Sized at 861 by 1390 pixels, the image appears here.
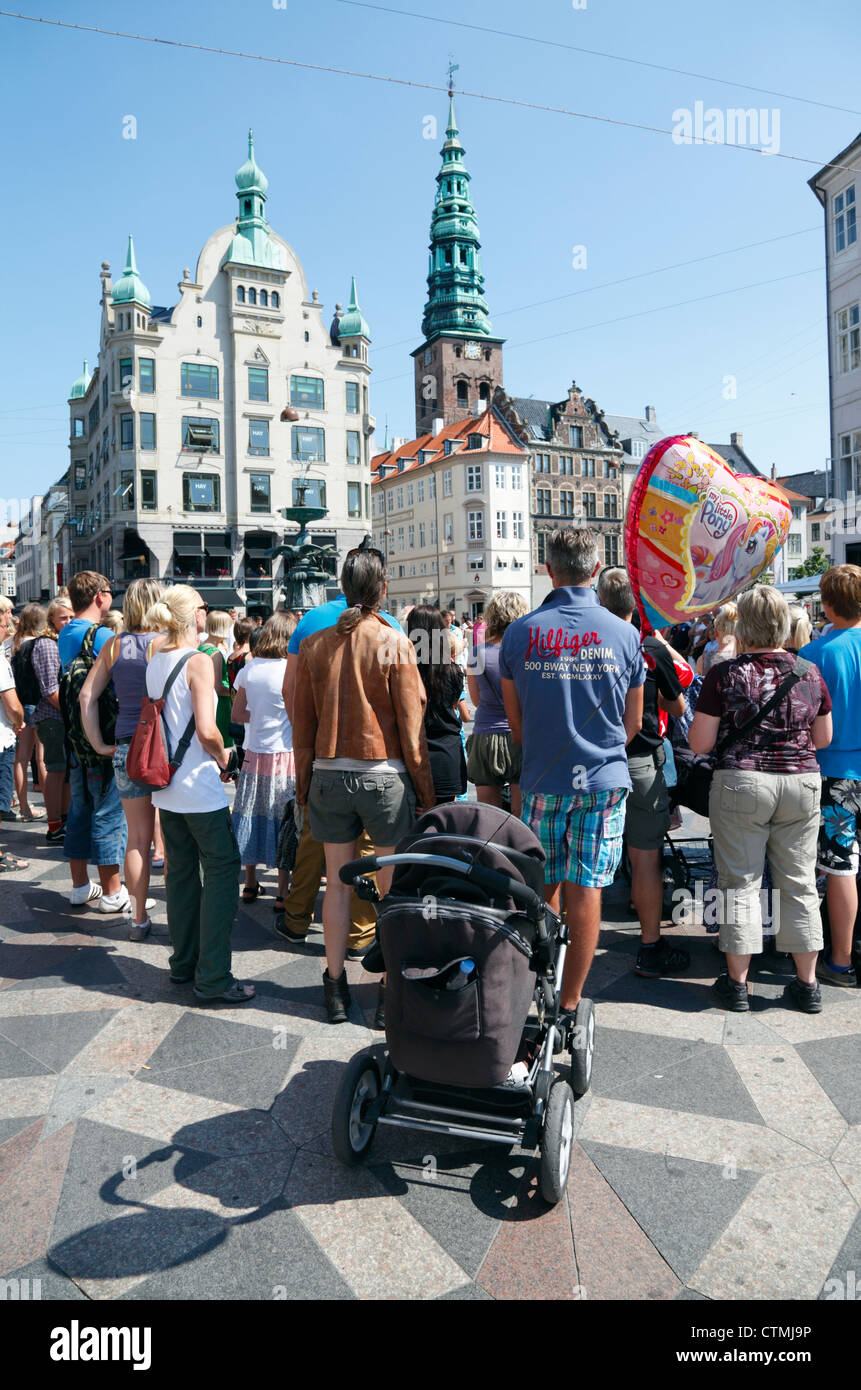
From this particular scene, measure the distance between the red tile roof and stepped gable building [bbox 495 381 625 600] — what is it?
176 centimetres

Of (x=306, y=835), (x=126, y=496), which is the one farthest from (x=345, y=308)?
(x=306, y=835)

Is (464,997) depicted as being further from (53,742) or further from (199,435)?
(199,435)

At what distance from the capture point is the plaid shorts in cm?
372

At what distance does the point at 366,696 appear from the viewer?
4051mm

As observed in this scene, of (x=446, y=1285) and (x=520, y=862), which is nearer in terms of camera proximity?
(x=446, y=1285)

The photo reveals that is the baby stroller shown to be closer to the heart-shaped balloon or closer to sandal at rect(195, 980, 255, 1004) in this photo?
sandal at rect(195, 980, 255, 1004)

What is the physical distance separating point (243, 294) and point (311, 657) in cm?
4481

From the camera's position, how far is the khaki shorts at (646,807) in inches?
180

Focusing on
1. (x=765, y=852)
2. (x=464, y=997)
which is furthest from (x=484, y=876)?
(x=765, y=852)

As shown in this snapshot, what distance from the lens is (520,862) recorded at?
285 cm

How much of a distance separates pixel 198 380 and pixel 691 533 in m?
41.2

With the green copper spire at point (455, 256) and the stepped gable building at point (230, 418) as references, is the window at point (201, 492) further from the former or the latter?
the green copper spire at point (455, 256)
